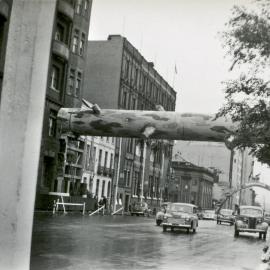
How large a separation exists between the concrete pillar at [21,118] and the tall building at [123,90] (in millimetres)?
47638

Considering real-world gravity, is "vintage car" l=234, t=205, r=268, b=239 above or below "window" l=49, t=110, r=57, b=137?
below

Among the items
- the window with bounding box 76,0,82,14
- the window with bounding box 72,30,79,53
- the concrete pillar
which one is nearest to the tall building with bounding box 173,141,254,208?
the window with bounding box 76,0,82,14

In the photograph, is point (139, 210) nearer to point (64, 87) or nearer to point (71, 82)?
point (71, 82)

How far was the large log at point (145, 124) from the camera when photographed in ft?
45.4

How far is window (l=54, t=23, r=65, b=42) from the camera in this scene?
37.0m

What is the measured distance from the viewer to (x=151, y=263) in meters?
11.6

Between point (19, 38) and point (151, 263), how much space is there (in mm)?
7279

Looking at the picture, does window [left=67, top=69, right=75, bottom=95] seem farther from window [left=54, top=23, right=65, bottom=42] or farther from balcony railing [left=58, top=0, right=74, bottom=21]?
balcony railing [left=58, top=0, right=74, bottom=21]

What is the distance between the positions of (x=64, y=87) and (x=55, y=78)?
4.15ft

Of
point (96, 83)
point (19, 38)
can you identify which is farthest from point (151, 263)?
point (96, 83)

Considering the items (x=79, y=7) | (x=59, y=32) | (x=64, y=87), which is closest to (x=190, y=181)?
(x=79, y=7)

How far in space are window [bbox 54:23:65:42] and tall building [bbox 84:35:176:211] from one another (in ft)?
56.3

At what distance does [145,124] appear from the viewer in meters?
14.1

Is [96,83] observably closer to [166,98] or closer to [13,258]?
[166,98]
